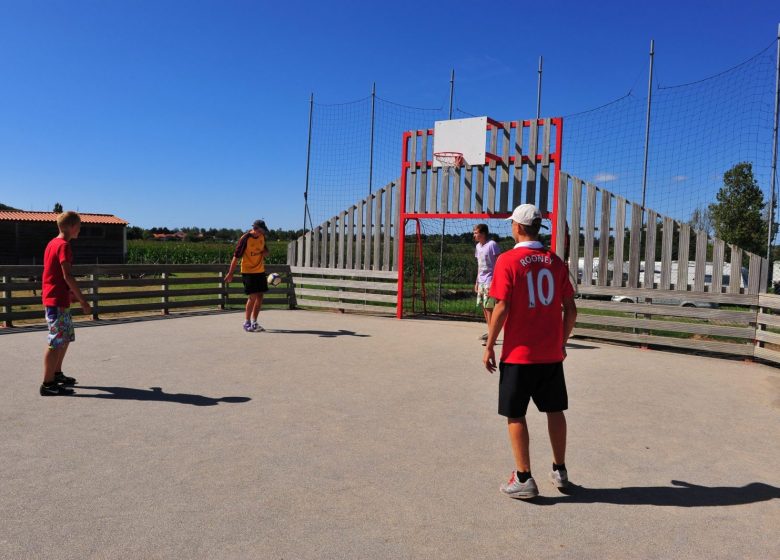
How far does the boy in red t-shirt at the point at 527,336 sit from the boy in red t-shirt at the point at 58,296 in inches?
167

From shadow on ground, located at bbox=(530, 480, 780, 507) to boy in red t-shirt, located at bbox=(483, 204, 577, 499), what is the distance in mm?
322

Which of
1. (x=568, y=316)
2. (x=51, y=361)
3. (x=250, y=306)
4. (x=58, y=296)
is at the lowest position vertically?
(x=51, y=361)

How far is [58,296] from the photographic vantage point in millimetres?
5746

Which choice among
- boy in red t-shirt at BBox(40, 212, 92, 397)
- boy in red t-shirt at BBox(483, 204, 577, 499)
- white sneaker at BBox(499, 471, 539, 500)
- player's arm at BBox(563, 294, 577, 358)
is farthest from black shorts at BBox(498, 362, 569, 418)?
boy in red t-shirt at BBox(40, 212, 92, 397)

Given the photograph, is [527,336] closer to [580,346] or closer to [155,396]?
[155,396]

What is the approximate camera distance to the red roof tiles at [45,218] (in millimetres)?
35219

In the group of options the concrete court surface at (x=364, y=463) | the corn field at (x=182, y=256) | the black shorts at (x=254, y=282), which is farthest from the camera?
the corn field at (x=182, y=256)

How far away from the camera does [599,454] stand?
441 centimetres

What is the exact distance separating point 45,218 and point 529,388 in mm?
40240

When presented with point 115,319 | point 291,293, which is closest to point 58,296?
point 115,319

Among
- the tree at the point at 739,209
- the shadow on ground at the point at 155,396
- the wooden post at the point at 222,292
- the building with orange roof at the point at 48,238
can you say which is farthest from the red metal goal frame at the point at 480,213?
the building with orange roof at the point at 48,238

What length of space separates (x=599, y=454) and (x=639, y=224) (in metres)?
6.37

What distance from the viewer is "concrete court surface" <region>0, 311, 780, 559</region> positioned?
306 cm

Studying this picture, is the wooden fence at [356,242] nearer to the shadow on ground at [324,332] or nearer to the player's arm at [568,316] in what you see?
the shadow on ground at [324,332]
